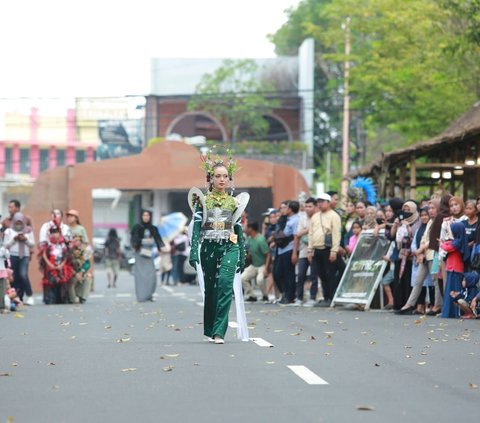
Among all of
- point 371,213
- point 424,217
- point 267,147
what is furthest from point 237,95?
point 424,217

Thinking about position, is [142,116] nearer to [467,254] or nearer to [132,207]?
[132,207]

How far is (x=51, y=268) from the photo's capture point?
1054 inches

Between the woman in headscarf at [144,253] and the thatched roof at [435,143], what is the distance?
241 inches

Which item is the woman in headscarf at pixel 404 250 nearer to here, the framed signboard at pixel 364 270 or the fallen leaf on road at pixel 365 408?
the framed signboard at pixel 364 270

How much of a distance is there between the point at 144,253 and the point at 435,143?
6703 millimetres

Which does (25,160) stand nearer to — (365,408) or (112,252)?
(112,252)

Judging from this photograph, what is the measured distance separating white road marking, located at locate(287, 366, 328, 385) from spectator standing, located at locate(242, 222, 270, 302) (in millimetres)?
15305

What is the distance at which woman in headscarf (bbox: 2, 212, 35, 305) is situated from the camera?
86.0ft

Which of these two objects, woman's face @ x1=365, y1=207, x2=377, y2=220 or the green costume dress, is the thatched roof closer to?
woman's face @ x1=365, y1=207, x2=377, y2=220

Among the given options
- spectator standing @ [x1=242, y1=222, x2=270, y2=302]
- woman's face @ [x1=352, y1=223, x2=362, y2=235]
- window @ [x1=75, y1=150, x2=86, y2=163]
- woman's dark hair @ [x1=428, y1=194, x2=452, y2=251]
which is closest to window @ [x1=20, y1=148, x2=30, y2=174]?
window @ [x1=75, y1=150, x2=86, y2=163]

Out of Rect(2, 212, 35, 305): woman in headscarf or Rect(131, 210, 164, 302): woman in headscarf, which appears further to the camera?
Rect(131, 210, 164, 302): woman in headscarf

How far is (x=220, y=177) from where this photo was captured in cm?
1503

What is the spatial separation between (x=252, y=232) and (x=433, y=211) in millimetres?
6414

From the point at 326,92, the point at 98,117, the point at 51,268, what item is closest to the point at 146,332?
the point at 51,268
